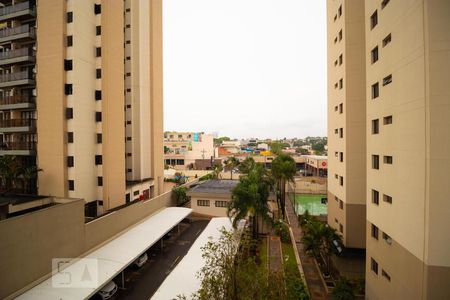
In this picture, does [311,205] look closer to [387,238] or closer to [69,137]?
[387,238]

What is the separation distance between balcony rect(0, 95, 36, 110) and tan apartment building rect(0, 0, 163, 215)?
11cm

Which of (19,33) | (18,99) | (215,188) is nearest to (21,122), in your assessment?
(18,99)

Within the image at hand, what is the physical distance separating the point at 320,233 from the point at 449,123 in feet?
47.7

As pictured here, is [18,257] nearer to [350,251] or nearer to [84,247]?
[84,247]

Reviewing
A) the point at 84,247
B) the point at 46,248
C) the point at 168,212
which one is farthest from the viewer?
the point at 168,212

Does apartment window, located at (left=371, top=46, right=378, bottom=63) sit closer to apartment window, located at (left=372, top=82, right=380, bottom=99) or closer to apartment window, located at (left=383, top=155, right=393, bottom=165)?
apartment window, located at (left=372, top=82, right=380, bottom=99)

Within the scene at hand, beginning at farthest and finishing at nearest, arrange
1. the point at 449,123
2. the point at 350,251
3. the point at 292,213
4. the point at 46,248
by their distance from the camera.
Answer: the point at 292,213
the point at 350,251
the point at 46,248
the point at 449,123

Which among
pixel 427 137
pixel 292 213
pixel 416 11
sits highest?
pixel 416 11

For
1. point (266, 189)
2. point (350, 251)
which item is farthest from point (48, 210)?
point (350, 251)

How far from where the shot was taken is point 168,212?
34125mm

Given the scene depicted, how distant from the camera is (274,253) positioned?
2695cm

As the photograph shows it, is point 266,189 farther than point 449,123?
Yes

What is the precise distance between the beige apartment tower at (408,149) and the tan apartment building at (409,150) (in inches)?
1.6

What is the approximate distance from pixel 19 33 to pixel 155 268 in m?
31.0
